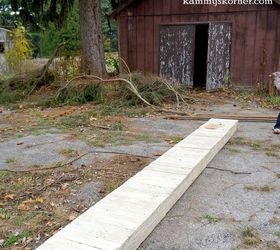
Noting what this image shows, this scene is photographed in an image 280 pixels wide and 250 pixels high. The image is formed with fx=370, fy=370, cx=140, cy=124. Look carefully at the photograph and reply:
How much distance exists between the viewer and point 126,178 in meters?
4.37

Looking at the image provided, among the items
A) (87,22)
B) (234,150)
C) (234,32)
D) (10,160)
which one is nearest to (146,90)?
(87,22)

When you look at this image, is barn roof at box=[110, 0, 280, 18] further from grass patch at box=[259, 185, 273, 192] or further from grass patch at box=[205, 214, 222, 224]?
grass patch at box=[205, 214, 222, 224]

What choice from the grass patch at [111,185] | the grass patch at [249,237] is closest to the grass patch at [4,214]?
the grass patch at [111,185]

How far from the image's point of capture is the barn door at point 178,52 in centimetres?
1186

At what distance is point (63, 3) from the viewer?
40.8 ft

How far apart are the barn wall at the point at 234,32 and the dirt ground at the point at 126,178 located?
14.9ft

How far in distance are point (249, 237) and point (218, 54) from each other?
9.19 m

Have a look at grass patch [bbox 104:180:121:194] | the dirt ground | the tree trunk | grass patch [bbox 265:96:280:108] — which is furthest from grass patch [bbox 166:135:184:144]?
the tree trunk

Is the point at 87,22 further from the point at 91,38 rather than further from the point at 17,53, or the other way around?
the point at 17,53

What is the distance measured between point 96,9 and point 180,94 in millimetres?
4167

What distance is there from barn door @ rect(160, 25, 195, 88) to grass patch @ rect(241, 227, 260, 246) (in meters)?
9.33

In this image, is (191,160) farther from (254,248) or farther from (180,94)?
(180,94)

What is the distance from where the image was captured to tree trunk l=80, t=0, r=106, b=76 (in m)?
11.5

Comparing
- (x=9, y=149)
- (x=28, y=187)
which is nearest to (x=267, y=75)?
(x=9, y=149)
